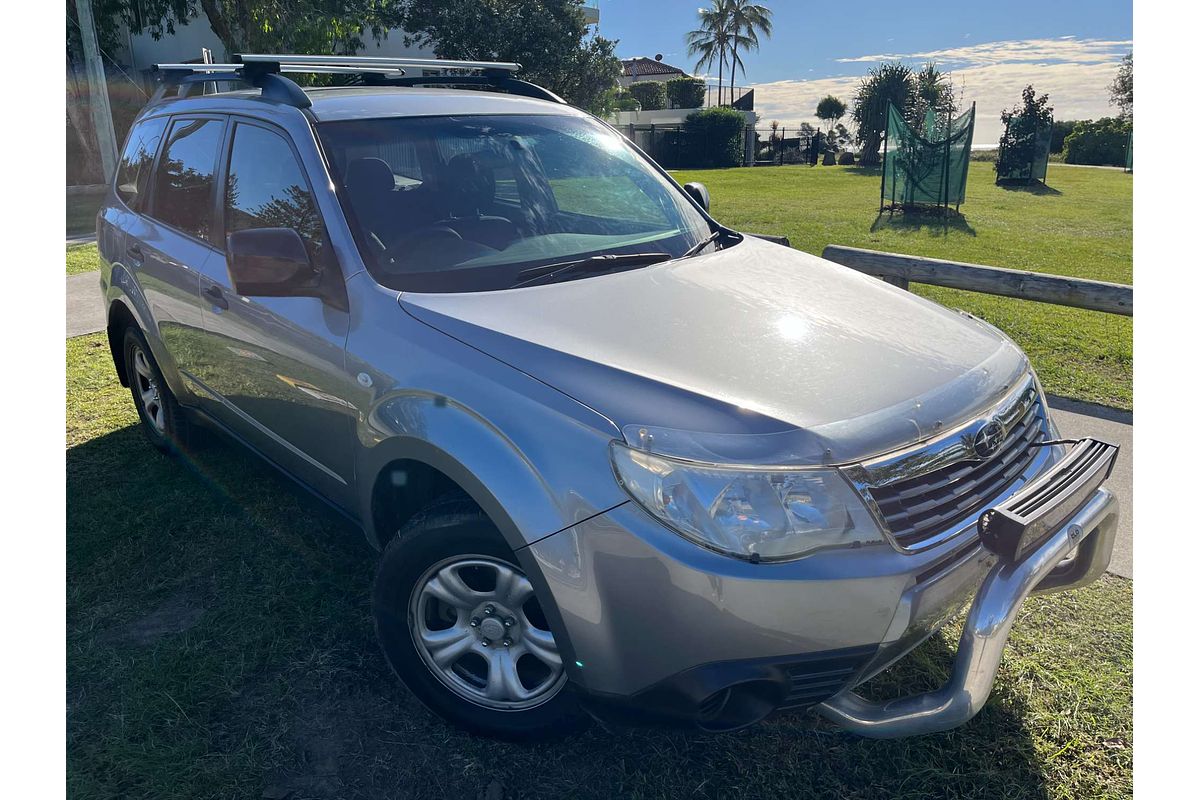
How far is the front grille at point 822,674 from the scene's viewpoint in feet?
6.64

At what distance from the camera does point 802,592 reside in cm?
196

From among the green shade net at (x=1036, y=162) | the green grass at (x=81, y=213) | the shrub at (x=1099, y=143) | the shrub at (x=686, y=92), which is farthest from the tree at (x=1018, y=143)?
the shrub at (x=686, y=92)

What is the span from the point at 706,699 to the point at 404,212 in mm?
1905

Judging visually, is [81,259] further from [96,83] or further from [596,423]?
[596,423]

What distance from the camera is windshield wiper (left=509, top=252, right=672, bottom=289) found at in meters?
2.86

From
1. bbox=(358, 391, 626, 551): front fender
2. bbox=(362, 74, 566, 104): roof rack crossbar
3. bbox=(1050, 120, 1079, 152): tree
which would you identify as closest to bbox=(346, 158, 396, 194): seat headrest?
bbox=(358, 391, 626, 551): front fender

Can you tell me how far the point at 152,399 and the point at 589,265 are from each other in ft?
9.65

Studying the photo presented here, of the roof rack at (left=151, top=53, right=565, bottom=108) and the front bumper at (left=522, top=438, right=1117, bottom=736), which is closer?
the front bumper at (left=522, top=438, right=1117, bottom=736)

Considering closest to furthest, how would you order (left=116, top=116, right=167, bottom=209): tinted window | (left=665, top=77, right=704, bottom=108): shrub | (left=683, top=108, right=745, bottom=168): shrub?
(left=116, top=116, right=167, bottom=209): tinted window < (left=683, top=108, right=745, bottom=168): shrub < (left=665, top=77, right=704, bottom=108): shrub

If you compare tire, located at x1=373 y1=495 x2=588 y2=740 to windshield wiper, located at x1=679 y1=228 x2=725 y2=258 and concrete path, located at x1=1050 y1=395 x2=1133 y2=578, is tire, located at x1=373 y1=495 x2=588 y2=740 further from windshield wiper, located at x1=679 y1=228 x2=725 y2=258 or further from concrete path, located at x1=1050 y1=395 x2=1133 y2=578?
concrete path, located at x1=1050 y1=395 x2=1133 y2=578

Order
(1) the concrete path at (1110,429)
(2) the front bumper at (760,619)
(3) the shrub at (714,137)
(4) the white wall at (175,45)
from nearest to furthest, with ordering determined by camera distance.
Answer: (2) the front bumper at (760,619)
(1) the concrete path at (1110,429)
(4) the white wall at (175,45)
(3) the shrub at (714,137)

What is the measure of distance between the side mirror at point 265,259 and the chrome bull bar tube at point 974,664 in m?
2.00

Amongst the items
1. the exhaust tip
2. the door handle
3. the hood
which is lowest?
the exhaust tip

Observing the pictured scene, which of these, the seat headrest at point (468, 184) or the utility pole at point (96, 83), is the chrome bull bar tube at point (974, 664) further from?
the utility pole at point (96, 83)
